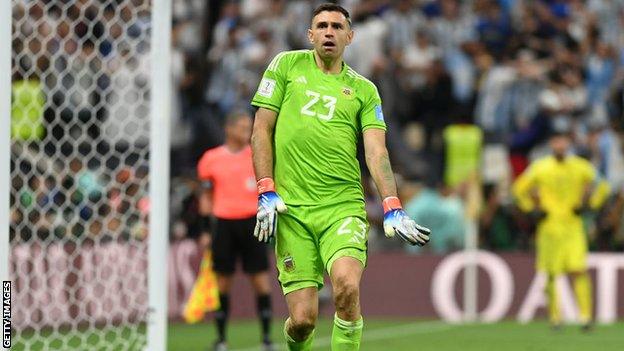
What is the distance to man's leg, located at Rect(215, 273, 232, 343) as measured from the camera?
14.2 m

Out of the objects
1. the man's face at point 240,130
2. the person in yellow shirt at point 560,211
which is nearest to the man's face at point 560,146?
the person in yellow shirt at point 560,211

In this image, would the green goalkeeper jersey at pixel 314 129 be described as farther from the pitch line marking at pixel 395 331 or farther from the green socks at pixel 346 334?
the pitch line marking at pixel 395 331

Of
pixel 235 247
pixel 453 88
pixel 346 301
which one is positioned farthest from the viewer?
pixel 453 88

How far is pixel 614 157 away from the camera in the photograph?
20188 millimetres

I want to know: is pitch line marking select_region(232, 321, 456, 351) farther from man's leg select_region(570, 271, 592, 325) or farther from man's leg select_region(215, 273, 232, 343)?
man's leg select_region(570, 271, 592, 325)

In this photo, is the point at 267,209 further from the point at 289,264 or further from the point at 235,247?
the point at 235,247

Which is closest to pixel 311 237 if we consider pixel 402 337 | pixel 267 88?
pixel 267 88

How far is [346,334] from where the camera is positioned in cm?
873

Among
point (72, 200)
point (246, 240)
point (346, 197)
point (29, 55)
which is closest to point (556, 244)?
point (246, 240)

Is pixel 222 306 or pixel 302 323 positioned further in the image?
pixel 222 306

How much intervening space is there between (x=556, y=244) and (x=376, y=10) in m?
5.64

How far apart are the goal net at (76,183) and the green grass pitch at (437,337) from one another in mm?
1039

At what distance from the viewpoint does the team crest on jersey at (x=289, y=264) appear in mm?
8820

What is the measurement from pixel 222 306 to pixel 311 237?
5.73 meters
